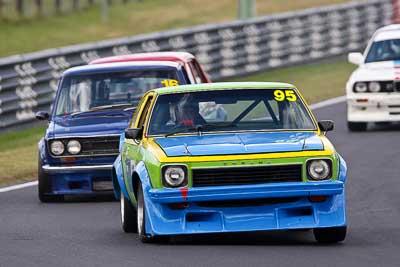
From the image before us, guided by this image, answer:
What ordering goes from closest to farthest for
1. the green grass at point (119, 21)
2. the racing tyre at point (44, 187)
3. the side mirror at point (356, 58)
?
the racing tyre at point (44, 187) < the side mirror at point (356, 58) < the green grass at point (119, 21)

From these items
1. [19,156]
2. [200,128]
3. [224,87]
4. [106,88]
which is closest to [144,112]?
[224,87]

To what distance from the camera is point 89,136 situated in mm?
15750

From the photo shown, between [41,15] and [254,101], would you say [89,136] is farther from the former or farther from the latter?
[41,15]

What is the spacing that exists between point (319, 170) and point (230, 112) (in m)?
1.38

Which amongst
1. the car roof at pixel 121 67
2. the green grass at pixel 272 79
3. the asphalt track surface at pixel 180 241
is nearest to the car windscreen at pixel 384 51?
the green grass at pixel 272 79

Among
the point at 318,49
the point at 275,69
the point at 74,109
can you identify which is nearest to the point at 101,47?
the point at 275,69

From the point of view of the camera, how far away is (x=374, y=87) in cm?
2217

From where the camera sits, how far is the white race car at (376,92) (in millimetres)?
21891

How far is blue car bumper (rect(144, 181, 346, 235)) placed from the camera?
36.7 ft

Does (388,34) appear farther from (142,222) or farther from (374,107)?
(142,222)

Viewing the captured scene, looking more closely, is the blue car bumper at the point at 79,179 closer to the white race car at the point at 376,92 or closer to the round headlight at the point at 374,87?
the white race car at the point at 376,92

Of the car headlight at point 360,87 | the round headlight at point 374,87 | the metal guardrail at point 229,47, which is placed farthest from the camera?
the metal guardrail at point 229,47

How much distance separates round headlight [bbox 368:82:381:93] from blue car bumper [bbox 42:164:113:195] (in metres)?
7.36

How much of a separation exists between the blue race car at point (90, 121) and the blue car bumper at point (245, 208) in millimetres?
4391
